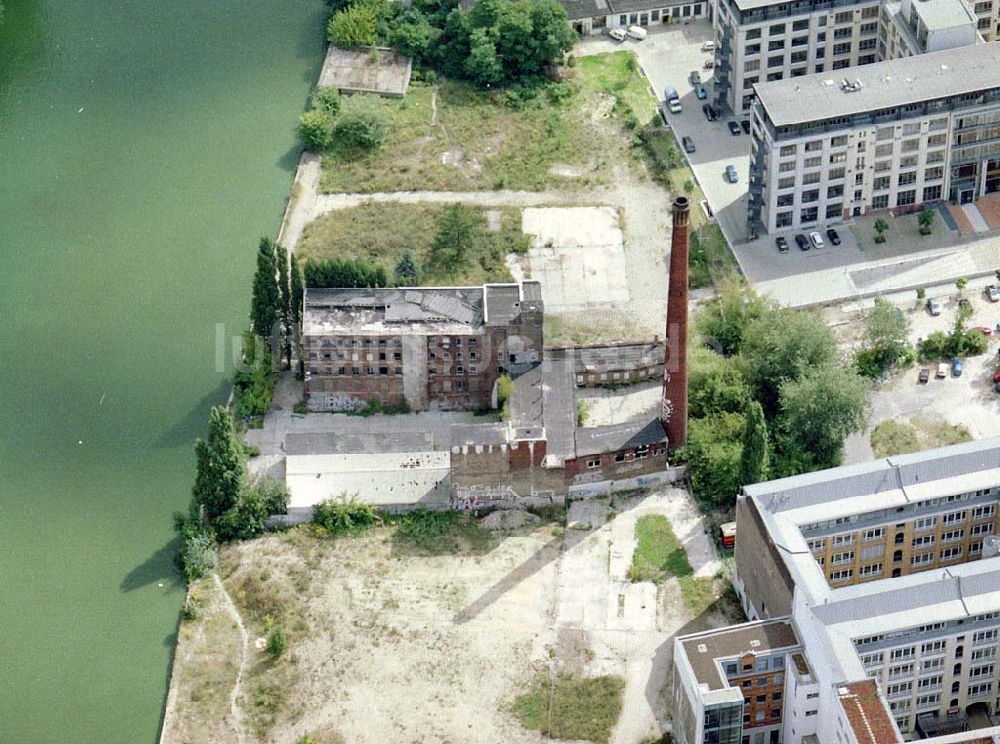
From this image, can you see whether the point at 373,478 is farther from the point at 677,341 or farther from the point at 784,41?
the point at 784,41

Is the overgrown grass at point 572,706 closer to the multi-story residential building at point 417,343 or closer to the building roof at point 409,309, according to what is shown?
the multi-story residential building at point 417,343

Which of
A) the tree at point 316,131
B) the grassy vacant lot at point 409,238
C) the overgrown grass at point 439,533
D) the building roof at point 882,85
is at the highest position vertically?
the building roof at point 882,85

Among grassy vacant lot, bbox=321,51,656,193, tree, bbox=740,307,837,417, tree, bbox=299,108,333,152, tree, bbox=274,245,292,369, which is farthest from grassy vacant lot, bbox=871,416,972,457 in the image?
tree, bbox=299,108,333,152

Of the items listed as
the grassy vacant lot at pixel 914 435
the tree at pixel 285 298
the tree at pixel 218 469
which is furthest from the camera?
the tree at pixel 285 298

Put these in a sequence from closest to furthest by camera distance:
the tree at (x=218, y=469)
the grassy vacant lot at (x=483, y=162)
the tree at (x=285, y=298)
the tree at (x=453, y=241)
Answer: the tree at (x=218, y=469) → the tree at (x=285, y=298) → the tree at (x=453, y=241) → the grassy vacant lot at (x=483, y=162)

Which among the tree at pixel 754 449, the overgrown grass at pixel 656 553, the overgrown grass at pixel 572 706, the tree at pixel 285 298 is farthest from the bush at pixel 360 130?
the overgrown grass at pixel 572 706

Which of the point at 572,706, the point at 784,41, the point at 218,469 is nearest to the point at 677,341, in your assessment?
the point at 572,706

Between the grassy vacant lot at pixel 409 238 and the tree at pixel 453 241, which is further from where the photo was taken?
the tree at pixel 453 241

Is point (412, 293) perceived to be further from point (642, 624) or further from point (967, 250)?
point (967, 250)
